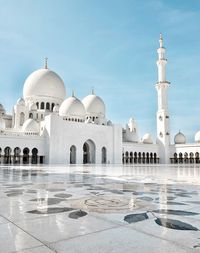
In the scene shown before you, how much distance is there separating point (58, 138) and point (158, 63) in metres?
16.3

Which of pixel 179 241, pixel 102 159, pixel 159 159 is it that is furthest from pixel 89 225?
pixel 159 159

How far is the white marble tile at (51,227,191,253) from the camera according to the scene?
4.31ft

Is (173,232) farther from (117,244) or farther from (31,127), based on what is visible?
(31,127)

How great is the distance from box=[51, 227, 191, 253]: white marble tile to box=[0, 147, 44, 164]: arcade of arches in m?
22.7

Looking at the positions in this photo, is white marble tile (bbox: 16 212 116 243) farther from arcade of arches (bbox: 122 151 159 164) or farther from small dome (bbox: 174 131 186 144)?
small dome (bbox: 174 131 186 144)

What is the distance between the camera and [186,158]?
3312cm

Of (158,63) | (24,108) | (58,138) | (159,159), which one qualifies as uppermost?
(158,63)

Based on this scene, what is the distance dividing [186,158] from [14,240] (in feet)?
112

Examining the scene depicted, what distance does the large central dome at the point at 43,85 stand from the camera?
99.4 feet

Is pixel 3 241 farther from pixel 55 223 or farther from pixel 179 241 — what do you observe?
pixel 179 241

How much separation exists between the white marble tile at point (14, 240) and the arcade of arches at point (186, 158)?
33.1 m

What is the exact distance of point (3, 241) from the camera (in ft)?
4.73

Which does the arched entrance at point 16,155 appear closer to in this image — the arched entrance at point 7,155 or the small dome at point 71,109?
the arched entrance at point 7,155

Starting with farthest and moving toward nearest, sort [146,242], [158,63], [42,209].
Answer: [158,63] → [42,209] → [146,242]
